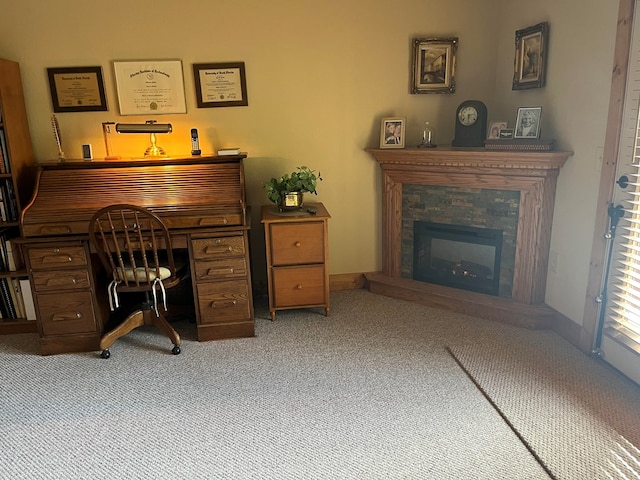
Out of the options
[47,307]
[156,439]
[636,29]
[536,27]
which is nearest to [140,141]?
[47,307]

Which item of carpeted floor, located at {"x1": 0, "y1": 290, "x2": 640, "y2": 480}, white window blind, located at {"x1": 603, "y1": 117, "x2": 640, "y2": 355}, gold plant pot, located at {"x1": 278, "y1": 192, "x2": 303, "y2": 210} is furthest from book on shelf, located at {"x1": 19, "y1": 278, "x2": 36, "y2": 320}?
white window blind, located at {"x1": 603, "y1": 117, "x2": 640, "y2": 355}

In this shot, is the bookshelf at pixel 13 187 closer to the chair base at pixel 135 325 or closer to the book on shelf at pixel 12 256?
the book on shelf at pixel 12 256

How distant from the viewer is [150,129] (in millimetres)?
2971

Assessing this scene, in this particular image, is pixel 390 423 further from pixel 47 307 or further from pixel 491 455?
pixel 47 307

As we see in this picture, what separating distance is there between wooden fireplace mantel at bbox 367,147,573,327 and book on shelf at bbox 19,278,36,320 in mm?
2402

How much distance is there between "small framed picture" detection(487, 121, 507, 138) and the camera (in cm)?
312

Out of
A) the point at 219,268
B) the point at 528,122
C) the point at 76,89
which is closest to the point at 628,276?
the point at 528,122

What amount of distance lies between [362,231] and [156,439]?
2133mm

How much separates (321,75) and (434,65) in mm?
808

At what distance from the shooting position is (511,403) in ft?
7.12

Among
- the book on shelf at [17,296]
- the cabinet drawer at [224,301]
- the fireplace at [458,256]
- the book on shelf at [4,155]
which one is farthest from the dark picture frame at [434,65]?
the book on shelf at [17,296]

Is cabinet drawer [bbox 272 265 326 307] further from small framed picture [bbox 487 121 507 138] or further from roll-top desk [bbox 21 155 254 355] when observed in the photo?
small framed picture [bbox 487 121 507 138]

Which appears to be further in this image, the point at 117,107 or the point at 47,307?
the point at 117,107

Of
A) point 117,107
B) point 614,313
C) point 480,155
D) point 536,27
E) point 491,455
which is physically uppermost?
point 536,27
